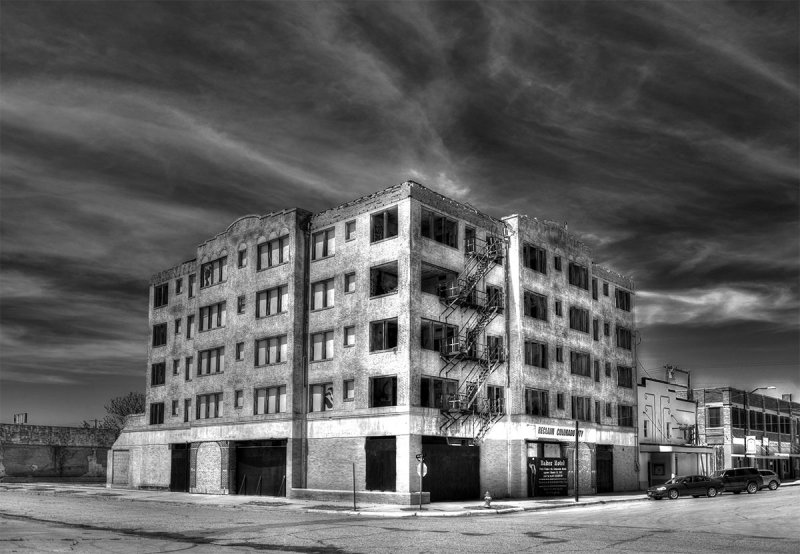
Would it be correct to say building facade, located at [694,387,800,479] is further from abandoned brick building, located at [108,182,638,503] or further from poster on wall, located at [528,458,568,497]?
poster on wall, located at [528,458,568,497]

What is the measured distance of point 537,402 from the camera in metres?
55.1

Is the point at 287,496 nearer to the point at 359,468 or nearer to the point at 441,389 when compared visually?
the point at 359,468

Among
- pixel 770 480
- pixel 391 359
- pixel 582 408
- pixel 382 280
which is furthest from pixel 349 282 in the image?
pixel 770 480

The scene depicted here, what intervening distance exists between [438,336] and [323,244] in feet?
34.2

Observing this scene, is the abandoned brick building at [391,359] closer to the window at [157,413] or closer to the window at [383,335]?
the window at [383,335]

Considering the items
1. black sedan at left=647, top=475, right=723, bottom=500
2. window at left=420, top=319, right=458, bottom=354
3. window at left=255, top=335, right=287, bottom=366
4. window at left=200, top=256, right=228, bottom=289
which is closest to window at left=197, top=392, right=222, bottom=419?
window at left=255, top=335, right=287, bottom=366

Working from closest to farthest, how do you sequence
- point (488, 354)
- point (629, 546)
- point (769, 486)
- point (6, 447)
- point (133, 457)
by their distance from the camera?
point (629, 546)
point (488, 354)
point (769, 486)
point (133, 457)
point (6, 447)

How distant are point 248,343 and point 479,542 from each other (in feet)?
119

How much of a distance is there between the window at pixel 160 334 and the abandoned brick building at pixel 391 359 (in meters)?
2.79

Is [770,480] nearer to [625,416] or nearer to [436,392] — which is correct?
[625,416]

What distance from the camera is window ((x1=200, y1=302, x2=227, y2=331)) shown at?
198ft

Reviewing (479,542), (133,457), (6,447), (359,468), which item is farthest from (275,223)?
(6,447)

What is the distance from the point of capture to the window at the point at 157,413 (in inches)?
2621

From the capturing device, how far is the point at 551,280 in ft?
190
